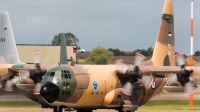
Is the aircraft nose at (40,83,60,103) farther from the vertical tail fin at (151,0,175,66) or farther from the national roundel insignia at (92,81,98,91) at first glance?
the vertical tail fin at (151,0,175,66)

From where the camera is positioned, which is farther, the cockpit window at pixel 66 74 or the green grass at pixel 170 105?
the green grass at pixel 170 105

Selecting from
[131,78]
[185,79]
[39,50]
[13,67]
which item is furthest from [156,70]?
[39,50]

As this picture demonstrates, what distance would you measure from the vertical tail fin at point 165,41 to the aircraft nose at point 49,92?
34.4 ft

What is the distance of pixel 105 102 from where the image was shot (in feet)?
99.7

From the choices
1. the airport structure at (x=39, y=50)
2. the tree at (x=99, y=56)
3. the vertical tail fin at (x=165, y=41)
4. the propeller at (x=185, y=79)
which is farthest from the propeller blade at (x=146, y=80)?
the tree at (x=99, y=56)

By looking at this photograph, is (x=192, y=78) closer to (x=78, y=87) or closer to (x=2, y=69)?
(x=78, y=87)

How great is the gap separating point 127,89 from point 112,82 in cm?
115

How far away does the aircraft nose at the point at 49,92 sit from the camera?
26.5m

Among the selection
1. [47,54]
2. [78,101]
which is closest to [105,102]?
[78,101]

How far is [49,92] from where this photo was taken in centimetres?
2669

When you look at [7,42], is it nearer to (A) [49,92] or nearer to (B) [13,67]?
(B) [13,67]

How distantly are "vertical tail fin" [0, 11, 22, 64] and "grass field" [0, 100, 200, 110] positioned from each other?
3283 mm

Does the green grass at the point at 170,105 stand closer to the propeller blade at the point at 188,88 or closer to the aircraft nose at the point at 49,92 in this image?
the propeller blade at the point at 188,88

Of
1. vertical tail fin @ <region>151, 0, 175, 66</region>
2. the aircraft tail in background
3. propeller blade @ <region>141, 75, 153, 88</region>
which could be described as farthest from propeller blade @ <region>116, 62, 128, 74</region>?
vertical tail fin @ <region>151, 0, 175, 66</region>
